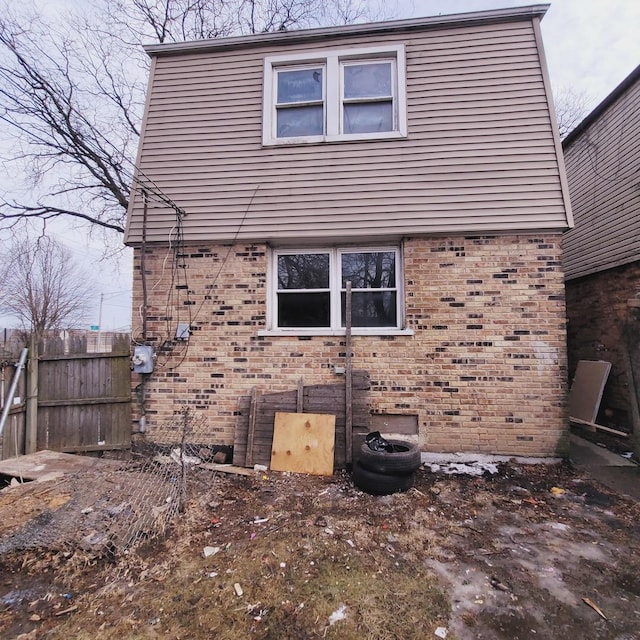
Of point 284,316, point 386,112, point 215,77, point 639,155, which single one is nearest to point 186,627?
point 284,316

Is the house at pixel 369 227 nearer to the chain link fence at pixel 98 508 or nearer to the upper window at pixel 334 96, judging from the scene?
the upper window at pixel 334 96

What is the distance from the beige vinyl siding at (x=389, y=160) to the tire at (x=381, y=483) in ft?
10.0

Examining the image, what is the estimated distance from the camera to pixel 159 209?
5336mm

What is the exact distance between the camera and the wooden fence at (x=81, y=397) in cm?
538

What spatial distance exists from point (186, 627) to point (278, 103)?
611cm

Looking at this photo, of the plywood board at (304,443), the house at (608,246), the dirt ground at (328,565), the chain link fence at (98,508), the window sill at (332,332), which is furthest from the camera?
the house at (608,246)

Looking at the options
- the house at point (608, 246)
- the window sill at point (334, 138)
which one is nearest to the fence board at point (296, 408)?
the window sill at point (334, 138)

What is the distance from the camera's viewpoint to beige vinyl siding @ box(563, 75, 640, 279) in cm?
622

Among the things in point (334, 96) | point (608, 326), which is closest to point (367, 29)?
point (334, 96)

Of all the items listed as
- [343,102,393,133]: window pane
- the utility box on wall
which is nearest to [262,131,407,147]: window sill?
[343,102,393,133]: window pane

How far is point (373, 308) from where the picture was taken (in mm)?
5141

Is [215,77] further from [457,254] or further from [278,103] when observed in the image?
[457,254]

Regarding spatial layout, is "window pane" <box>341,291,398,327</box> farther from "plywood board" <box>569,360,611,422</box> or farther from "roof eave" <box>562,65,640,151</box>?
"roof eave" <box>562,65,640,151</box>

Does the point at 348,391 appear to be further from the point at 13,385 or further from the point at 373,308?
the point at 13,385
